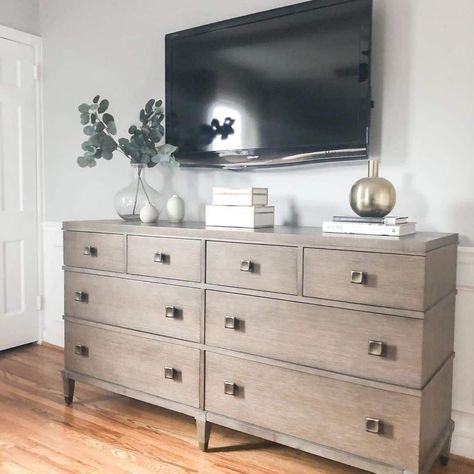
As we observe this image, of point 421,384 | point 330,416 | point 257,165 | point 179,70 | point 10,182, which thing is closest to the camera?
point 421,384

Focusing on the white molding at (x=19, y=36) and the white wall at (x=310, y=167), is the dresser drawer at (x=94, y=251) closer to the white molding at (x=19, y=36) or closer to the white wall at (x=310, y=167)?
the white wall at (x=310, y=167)

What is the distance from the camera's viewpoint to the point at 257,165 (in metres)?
2.45

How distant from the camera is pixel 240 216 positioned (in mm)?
2148

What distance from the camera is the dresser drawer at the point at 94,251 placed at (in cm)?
235

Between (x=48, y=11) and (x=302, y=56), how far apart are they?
190cm

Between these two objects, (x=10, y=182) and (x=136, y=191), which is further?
(x=10, y=182)

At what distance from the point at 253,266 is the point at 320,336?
0.34m

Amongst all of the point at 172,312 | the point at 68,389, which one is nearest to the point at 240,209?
the point at 172,312

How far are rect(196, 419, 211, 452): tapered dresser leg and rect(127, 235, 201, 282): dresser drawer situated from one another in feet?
1.85

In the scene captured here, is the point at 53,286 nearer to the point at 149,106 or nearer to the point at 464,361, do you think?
the point at 149,106

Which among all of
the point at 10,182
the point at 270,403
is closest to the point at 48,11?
the point at 10,182

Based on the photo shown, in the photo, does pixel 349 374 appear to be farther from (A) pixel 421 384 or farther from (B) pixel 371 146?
(B) pixel 371 146

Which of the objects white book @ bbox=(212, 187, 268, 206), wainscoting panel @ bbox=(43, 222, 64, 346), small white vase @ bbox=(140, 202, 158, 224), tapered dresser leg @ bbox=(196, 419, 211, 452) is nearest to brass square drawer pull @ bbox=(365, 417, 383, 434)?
tapered dresser leg @ bbox=(196, 419, 211, 452)

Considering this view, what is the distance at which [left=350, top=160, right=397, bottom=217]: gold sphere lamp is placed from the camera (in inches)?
76.0
